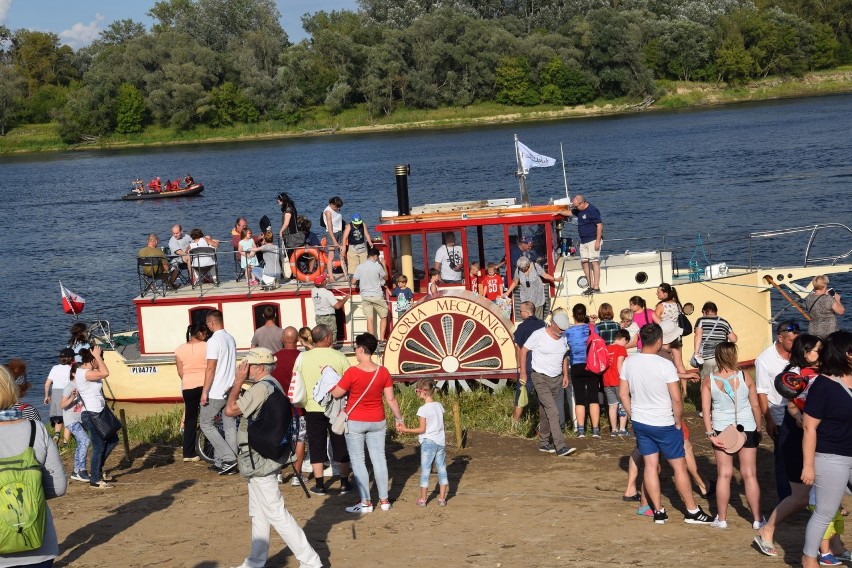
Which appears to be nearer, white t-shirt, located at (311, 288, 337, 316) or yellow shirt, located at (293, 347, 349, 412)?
yellow shirt, located at (293, 347, 349, 412)

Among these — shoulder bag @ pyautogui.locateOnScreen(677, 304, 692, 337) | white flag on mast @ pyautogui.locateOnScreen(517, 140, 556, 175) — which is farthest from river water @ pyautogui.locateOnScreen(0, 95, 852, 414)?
shoulder bag @ pyautogui.locateOnScreen(677, 304, 692, 337)

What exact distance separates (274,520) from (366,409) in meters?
2.04

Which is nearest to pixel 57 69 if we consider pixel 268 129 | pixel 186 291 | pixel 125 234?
pixel 268 129

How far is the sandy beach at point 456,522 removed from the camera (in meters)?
10.4

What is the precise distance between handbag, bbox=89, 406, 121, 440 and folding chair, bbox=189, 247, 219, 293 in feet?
27.0

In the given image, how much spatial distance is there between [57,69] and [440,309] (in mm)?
133026

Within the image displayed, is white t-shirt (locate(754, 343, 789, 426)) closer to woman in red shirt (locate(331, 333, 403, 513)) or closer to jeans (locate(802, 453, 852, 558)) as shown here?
jeans (locate(802, 453, 852, 558))

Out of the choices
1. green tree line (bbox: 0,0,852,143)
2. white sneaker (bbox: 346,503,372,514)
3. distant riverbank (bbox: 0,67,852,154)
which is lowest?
white sneaker (bbox: 346,503,372,514)

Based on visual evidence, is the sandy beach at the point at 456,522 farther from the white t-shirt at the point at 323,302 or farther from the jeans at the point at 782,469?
the white t-shirt at the point at 323,302

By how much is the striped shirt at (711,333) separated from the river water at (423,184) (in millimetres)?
13552

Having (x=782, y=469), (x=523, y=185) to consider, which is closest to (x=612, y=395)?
(x=782, y=469)

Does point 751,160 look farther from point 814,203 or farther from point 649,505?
point 649,505

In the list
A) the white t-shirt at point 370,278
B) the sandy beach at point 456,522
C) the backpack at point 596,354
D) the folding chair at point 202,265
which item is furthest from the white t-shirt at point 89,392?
the folding chair at point 202,265

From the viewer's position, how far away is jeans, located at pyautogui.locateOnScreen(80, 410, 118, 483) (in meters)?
13.2
